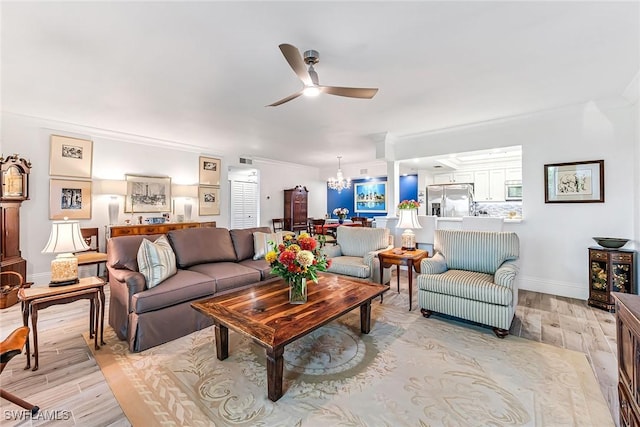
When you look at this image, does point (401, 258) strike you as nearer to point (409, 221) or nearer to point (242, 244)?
point (409, 221)

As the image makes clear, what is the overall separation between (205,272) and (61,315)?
70.3 inches

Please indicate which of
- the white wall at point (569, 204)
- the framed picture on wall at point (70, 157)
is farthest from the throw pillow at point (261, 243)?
the white wall at point (569, 204)

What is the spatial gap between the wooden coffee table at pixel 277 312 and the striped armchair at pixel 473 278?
0.78 m

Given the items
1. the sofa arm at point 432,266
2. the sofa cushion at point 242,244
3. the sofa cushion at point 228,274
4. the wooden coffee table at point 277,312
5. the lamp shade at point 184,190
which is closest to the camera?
the wooden coffee table at point 277,312

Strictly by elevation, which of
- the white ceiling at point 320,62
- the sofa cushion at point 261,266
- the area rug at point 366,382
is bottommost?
the area rug at point 366,382

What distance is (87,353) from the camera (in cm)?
237

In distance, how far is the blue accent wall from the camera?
26.0 feet

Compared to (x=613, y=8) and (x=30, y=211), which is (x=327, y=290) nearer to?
(x=613, y=8)

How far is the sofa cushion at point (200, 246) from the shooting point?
130 inches

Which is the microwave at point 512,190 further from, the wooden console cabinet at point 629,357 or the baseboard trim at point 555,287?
the wooden console cabinet at point 629,357

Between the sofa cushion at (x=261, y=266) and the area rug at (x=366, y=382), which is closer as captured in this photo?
the area rug at (x=366, y=382)

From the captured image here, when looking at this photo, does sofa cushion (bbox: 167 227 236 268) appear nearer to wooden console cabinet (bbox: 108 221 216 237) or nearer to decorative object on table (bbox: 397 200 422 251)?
wooden console cabinet (bbox: 108 221 216 237)

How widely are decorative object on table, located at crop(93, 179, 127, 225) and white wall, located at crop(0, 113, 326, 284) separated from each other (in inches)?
4.2

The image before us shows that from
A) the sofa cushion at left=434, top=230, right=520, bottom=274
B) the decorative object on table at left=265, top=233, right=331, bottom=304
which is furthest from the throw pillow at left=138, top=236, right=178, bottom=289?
the sofa cushion at left=434, top=230, right=520, bottom=274
